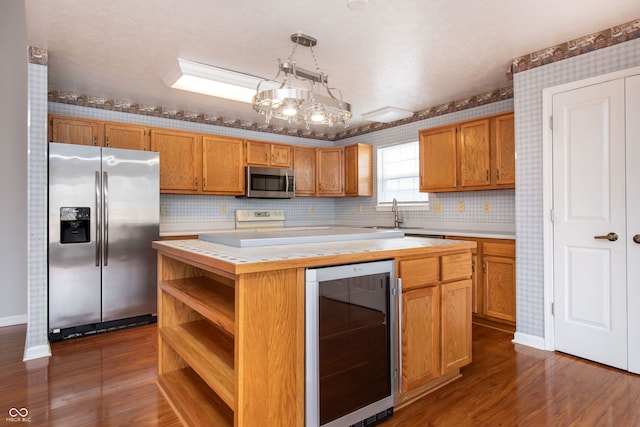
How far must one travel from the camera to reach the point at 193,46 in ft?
9.15

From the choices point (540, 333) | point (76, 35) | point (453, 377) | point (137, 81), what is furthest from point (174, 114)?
point (540, 333)

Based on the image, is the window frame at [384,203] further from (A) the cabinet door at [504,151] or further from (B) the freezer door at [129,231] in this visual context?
(B) the freezer door at [129,231]

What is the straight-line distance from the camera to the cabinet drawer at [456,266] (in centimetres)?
223

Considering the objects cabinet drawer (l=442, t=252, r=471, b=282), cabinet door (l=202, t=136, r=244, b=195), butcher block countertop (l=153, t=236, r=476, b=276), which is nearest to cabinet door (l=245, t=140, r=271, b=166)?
cabinet door (l=202, t=136, r=244, b=195)

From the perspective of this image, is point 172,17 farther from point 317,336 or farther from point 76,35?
point 317,336

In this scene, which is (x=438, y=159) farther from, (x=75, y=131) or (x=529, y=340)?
(x=75, y=131)

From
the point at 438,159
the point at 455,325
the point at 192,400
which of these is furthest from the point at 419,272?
the point at 438,159

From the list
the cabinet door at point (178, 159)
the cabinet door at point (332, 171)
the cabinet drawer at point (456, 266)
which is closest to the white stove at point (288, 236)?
the cabinet drawer at point (456, 266)

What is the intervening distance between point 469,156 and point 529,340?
1.91 m

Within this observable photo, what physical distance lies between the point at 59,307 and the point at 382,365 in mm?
2982

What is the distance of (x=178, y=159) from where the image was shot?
4348 millimetres

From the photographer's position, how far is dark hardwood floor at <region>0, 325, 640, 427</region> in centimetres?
194

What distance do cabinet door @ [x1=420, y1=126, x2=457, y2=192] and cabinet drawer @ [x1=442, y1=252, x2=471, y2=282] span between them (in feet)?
6.16

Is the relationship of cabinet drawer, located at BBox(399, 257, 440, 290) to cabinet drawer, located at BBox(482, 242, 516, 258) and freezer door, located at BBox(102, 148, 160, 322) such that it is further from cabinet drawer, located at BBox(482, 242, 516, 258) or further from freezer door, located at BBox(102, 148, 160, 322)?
freezer door, located at BBox(102, 148, 160, 322)
